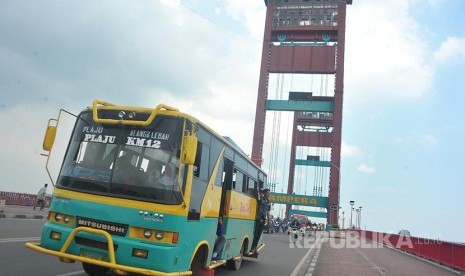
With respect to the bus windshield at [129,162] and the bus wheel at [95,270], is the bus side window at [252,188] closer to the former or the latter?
the bus wheel at [95,270]

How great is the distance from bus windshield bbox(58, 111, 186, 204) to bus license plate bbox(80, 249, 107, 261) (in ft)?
2.69

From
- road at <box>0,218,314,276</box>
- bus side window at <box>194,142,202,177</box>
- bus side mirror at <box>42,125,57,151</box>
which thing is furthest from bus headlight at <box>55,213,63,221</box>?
bus side window at <box>194,142,202,177</box>

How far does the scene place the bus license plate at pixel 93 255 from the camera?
5.83 meters

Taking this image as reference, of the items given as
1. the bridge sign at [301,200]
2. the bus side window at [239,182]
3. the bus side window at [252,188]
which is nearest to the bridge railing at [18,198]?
the bus side window at [252,188]

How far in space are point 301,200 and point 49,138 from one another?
54679 mm

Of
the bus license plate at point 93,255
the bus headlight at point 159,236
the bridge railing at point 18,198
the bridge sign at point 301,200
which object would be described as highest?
the bridge sign at point 301,200

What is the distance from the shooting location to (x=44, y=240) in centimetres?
628

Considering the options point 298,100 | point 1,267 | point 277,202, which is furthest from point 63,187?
point 277,202

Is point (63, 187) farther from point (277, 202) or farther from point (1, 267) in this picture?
point (277, 202)

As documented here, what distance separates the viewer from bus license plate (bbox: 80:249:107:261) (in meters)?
5.83

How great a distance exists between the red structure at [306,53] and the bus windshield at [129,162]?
155 feet

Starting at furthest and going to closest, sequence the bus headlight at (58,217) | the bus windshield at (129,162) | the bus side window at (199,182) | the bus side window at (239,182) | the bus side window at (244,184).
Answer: the bus side window at (244,184) → the bus side window at (239,182) → the bus side window at (199,182) → the bus headlight at (58,217) → the bus windshield at (129,162)

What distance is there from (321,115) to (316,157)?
24.9 ft

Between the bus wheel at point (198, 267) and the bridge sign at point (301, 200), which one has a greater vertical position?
the bridge sign at point (301, 200)
